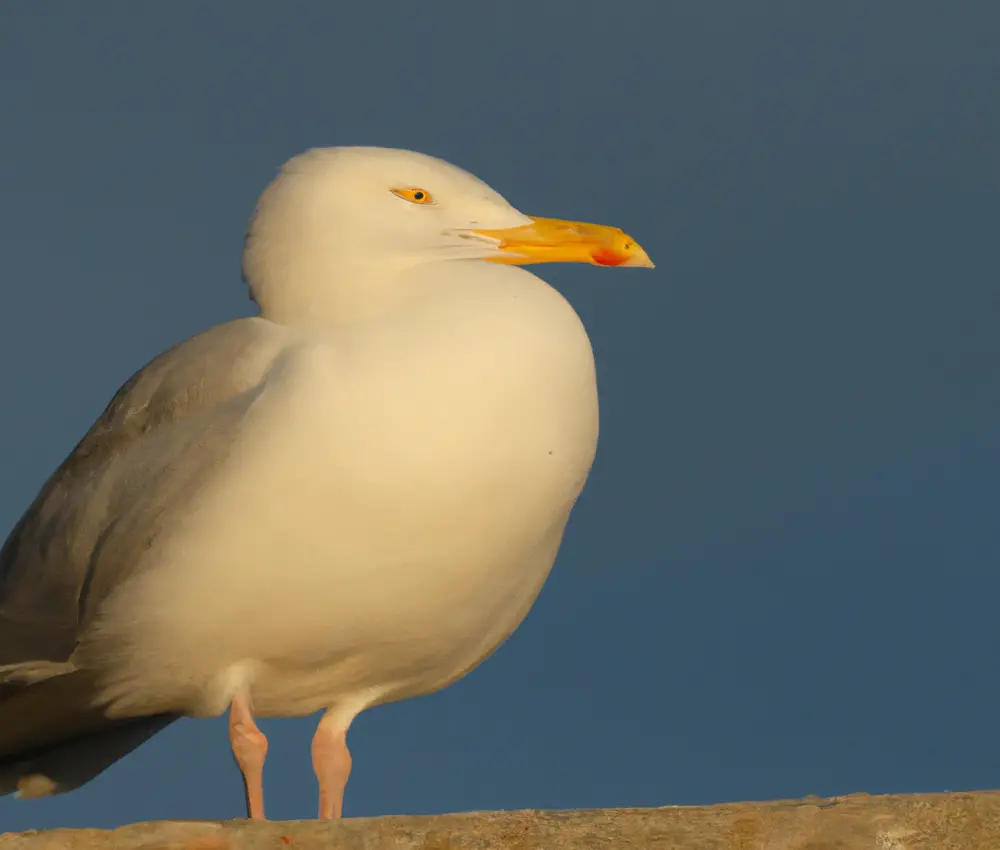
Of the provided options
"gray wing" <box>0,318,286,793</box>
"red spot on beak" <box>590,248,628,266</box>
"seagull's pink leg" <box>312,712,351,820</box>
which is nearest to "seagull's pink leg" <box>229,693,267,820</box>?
"seagull's pink leg" <box>312,712,351,820</box>

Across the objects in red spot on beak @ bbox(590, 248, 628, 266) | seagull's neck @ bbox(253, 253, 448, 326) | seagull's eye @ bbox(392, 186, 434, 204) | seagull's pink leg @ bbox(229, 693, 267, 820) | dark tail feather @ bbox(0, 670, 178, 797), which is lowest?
dark tail feather @ bbox(0, 670, 178, 797)

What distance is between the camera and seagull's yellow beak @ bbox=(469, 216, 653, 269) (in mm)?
7109

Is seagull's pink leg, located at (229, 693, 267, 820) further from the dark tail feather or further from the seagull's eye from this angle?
the seagull's eye

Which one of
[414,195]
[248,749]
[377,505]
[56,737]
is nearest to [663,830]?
[377,505]

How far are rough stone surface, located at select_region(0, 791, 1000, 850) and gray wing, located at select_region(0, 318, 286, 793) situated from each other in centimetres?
204

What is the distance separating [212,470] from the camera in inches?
256

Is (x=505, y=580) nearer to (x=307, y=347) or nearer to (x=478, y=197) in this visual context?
(x=307, y=347)

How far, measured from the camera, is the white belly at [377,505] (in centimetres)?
621

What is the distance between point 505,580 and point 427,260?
1353mm

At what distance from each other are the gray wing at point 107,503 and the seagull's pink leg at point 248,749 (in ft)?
2.29

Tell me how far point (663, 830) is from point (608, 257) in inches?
120

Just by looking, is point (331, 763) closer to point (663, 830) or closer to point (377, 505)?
point (377, 505)

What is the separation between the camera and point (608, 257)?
23.3ft

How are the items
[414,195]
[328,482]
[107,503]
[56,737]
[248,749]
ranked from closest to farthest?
1. [328,482]
2. [248,749]
3. [107,503]
4. [414,195]
5. [56,737]
